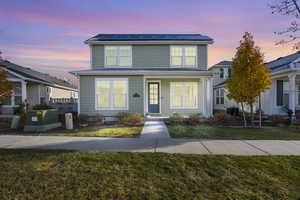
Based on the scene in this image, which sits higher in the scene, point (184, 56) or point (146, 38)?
point (146, 38)

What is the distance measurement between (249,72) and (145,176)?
286 inches

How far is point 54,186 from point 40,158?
1603 millimetres

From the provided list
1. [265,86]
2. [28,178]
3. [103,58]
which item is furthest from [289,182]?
[103,58]

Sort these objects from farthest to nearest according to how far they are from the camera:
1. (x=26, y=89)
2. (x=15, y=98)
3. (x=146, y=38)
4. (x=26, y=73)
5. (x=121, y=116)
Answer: (x=26, y=89) < (x=26, y=73) < (x=15, y=98) < (x=146, y=38) < (x=121, y=116)

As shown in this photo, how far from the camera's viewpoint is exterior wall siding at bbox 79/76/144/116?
33.6ft

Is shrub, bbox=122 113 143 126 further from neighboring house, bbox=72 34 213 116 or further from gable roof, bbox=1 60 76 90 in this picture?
gable roof, bbox=1 60 76 90

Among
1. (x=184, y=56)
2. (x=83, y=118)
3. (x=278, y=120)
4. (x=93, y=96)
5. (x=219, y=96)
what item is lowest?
(x=278, y=120)

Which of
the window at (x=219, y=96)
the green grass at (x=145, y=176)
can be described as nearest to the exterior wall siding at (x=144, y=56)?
the green grass at (x=145, y=176)

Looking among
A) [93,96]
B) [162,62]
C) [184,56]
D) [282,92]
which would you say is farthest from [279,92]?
[93,96]

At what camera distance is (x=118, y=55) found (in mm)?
11758

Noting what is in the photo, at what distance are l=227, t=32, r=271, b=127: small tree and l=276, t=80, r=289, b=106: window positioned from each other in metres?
5.51

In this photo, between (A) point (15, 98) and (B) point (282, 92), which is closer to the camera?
(B) point (282, 92)

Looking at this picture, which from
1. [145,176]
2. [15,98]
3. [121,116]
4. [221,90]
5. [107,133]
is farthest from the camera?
[221,90]

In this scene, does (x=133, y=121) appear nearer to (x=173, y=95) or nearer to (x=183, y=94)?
(x=173, y=95)
